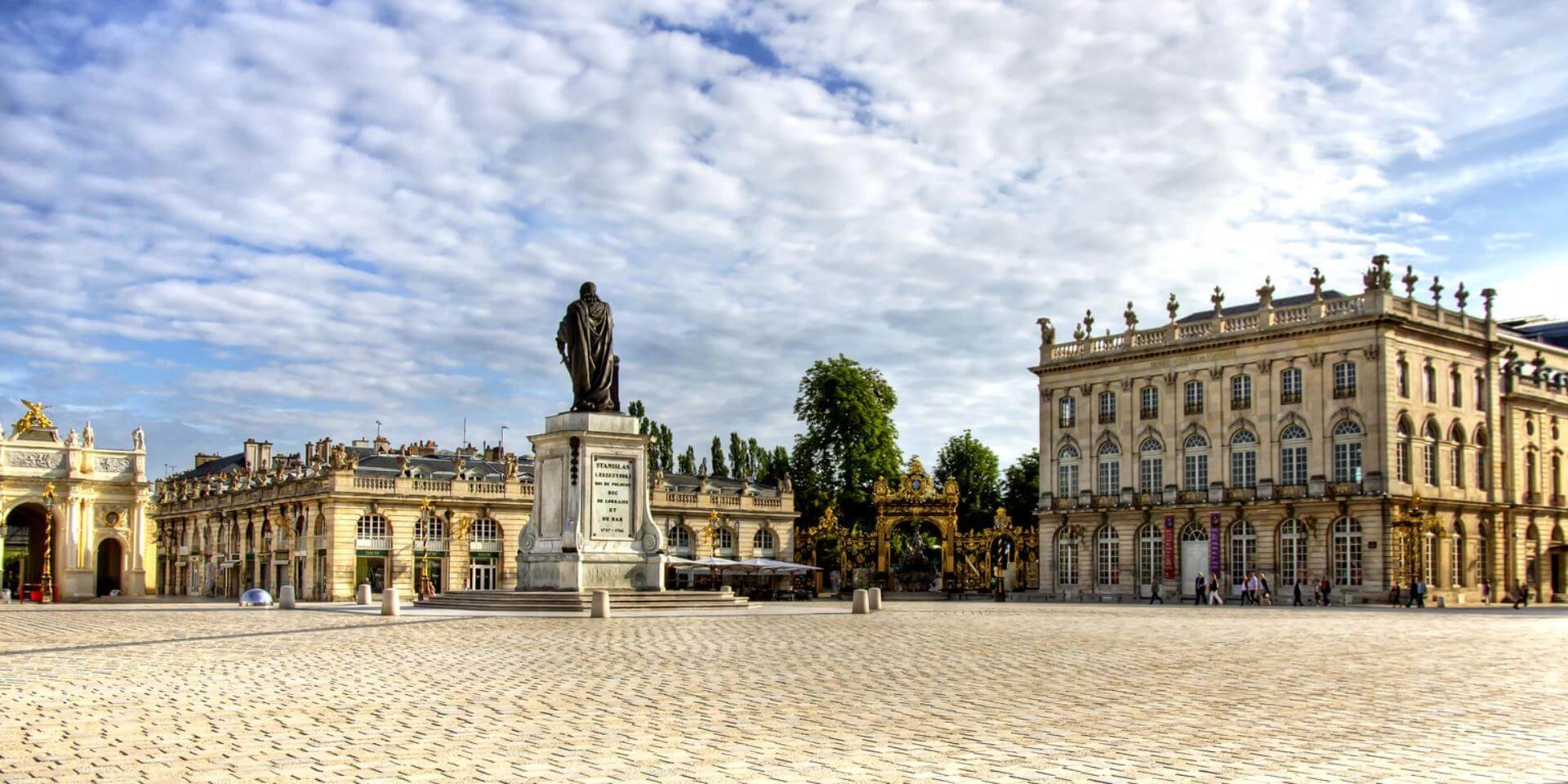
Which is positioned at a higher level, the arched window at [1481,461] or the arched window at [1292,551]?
the arched window at [1481,461]

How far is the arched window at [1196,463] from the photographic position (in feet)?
224

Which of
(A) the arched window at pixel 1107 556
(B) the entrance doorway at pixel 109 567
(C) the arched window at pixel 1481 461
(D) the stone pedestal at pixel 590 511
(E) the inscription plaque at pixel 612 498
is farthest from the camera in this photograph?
(B) the entrance doorway at pixel 109 567

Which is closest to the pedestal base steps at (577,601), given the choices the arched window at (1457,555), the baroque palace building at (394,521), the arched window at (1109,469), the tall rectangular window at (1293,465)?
the baroque palace building at (394,521)

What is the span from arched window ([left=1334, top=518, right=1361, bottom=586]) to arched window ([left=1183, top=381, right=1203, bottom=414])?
344 inches

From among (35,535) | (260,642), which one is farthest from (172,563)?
(260,642)

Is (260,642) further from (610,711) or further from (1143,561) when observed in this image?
(1143,561)

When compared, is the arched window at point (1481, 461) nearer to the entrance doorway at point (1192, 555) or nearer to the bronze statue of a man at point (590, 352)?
the entrance doorway at point (1192, 555)

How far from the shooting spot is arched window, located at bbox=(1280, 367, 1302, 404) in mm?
64875

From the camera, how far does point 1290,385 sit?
214 ft

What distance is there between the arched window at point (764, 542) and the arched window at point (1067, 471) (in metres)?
14.8

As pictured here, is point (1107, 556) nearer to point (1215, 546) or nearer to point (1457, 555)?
point (1215, 546)

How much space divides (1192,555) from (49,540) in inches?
2196

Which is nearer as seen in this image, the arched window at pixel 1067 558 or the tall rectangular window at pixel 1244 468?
the tall rectangular window at pixel 1244 468

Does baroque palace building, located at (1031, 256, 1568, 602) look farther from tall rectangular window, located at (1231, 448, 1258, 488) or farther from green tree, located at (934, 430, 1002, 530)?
green tree, located at (934, 430, 1002, 530)
